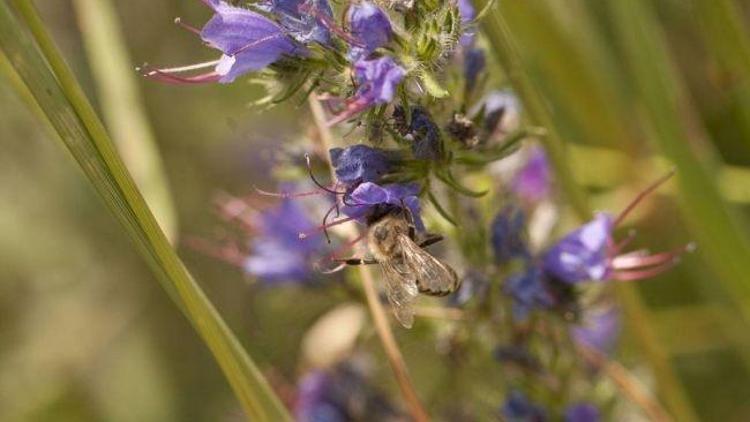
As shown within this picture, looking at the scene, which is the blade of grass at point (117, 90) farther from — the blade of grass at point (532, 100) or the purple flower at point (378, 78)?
the purple flower at point (378, 78)

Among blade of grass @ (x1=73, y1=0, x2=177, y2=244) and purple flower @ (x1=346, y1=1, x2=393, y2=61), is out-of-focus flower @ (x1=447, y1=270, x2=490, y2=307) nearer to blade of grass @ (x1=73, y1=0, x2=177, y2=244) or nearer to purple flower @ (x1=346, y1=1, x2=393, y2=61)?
purple flower @ (x1=346, y1=1, x2=393, y2=61)

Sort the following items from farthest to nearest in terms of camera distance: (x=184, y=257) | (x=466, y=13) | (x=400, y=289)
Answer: (x=184, y=257), (x=466, y=13), (x=400, y=289)

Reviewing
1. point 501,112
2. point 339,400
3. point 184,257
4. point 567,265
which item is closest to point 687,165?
point 567,265

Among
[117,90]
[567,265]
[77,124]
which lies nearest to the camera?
[77,124]

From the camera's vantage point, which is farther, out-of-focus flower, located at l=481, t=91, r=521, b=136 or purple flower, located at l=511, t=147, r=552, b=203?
purple flower, located at l=511, t=147, r=552, b=203

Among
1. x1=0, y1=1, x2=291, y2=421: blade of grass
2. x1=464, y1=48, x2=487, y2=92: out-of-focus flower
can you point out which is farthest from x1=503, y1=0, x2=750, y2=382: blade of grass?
x1=0, y1=1, x2=291, y2=421: blade of grass

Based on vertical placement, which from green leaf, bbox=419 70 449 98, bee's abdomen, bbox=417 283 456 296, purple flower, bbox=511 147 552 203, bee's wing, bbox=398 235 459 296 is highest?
green leaf, bbox=419 70 449 98

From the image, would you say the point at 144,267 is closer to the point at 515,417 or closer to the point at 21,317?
the point at 21,317

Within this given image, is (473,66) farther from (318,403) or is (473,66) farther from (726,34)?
(318,403)
